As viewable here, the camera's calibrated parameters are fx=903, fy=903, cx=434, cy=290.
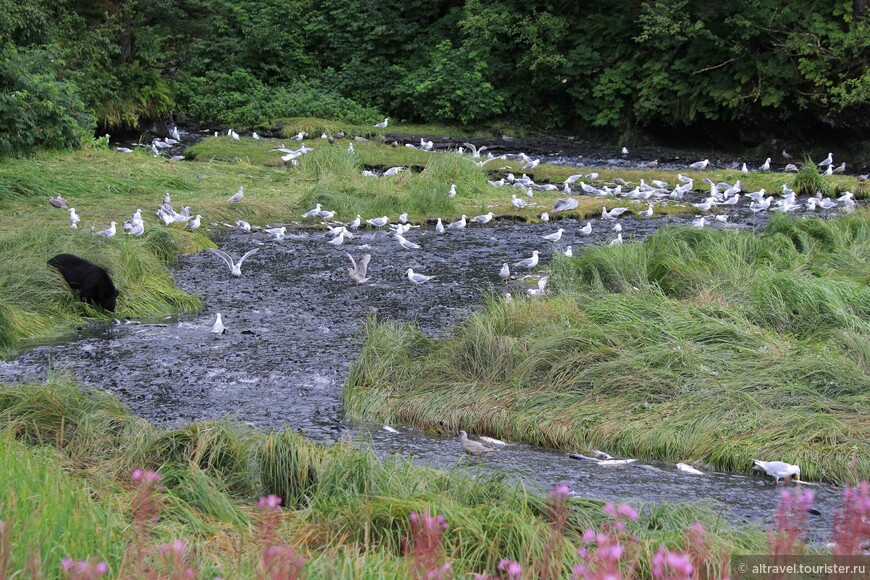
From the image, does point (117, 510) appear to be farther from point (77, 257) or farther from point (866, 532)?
point (77, 257)

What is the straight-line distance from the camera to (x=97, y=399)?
5.73 m

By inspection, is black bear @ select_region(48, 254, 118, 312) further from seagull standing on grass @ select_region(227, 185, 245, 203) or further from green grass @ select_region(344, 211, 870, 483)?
seagull standing on grass @ select_region(227, 185, 245, 203)

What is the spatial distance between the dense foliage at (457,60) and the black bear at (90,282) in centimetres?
982

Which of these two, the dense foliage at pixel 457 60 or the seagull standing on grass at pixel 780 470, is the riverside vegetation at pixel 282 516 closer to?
the seagull standing on grass at pixel 780 470

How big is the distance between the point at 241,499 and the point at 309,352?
3.50 meters

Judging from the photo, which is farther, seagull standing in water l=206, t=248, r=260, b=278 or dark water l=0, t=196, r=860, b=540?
seagull standing in water l=206, t=248, r=260, b=278

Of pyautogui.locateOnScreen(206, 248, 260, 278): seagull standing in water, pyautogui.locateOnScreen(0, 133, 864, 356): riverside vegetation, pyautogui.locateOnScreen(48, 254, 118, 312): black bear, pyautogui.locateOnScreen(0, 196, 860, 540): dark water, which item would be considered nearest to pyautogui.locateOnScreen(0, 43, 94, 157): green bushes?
pyautogui.locateOnScreen(0, 133, 864, 356): riverside vegetation

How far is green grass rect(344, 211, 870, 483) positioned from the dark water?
274 mm

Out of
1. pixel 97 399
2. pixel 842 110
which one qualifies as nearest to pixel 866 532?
pixel 97 399

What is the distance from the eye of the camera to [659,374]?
6.47 m

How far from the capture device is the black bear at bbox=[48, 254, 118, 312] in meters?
8.82

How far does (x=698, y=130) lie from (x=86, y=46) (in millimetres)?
16955

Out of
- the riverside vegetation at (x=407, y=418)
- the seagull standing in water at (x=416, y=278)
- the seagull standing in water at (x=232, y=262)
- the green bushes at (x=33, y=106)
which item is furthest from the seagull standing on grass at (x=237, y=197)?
the seagull standing in water at (x=416, y=278)

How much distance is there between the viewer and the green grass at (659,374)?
5762mm
